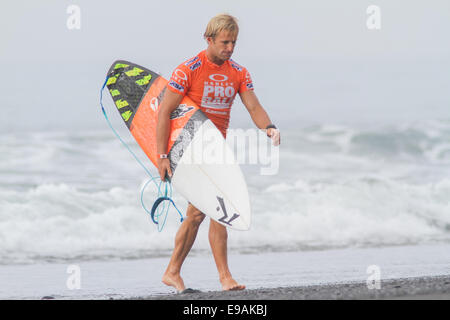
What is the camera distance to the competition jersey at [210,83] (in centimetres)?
418

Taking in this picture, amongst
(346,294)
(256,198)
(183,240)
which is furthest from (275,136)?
(256,198)

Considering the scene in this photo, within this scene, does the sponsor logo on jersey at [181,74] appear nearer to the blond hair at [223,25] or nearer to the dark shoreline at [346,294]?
the blond hair at [223,25]

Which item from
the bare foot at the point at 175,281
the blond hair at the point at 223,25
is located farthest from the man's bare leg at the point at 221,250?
the blond hair at the point at 223,25

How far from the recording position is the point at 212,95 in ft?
14.0

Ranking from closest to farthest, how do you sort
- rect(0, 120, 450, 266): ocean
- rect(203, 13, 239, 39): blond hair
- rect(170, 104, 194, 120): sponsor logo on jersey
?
rect(203, 13, 239, 39): blond hair, rect(170, 104, 194, 120): sponsor logo on jersey, rect(0, 120, 450, 266): ocean

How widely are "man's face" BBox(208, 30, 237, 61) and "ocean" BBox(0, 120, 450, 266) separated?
12.4ft

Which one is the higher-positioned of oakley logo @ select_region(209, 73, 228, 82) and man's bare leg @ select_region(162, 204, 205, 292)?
oakley logo @ select_region(209, 73, 228, 82)

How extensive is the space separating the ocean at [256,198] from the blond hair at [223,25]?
3.88 m

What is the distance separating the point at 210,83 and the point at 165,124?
0.38 meters

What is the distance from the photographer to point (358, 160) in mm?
14867

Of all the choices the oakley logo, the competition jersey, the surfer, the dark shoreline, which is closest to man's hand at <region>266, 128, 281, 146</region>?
the surfer

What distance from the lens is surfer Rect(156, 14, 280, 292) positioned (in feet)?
13.4

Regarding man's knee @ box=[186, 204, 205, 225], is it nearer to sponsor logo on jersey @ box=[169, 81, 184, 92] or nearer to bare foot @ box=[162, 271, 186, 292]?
bare foot @ box=[162, 271, 186, 292]
